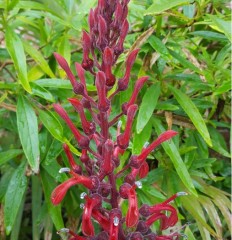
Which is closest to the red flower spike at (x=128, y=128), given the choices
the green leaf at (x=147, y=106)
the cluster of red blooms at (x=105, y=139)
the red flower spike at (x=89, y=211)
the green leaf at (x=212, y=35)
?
the cluster of red blooms at (x=105, y=139)

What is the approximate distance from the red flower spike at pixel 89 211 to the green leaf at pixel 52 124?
0.33 metres

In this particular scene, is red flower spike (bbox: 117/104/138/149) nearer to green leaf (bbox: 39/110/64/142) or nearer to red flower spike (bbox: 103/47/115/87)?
red flower spike (bbox: 103/47/115/87)

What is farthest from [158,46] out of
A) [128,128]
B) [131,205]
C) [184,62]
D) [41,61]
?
[131,205]

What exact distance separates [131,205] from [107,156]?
0.09 metres

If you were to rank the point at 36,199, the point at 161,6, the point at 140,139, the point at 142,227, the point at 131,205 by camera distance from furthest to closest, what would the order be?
1. the point at 36,199
2. the point at 140,139
3. the point at 161,6
4. the point at 142,227
5. the point at 131,205

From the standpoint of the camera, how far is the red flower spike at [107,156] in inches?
34.7

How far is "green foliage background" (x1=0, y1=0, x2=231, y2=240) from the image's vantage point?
4.17 feet

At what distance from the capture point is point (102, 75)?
0.88 meters

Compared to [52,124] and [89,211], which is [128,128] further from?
[52,124]

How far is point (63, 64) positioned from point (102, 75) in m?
0.11

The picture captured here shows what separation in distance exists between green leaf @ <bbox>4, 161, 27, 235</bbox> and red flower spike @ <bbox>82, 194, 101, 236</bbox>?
1.34 ft

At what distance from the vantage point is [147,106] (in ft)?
4.28

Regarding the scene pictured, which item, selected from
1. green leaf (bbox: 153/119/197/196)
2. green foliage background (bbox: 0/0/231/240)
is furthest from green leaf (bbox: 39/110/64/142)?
green leaf (bbox: 153/119/197/196)

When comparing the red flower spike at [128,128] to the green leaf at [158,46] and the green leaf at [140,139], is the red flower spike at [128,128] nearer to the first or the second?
the green leaf at [140,139]
